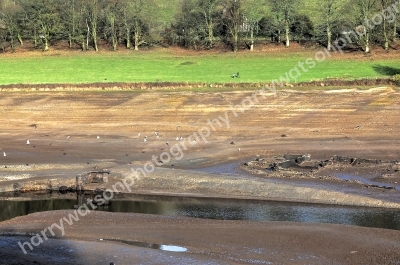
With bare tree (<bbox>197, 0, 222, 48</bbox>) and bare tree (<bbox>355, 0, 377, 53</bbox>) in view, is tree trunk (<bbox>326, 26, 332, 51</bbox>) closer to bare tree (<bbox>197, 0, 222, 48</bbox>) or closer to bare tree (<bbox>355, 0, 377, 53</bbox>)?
bare tree (<bbox>355, 0, 377, 53</bbox>)

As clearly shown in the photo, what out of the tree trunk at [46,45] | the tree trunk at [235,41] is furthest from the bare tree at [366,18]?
the tree trunk at [46,45]

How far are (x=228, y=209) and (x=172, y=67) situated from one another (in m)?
34.2

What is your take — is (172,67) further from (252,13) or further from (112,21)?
(252,13)

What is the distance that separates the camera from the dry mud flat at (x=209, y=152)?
1802cm

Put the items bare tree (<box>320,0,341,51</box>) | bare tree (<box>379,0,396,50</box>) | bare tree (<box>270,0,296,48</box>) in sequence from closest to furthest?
bare tree (<box>379,0,396,50</box>), bare tree (<box>320,0,341,51</box>), bare tree (<box>270,0,296,48</box>)

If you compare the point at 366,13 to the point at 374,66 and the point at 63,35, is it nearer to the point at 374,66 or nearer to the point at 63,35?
the point at 374,66

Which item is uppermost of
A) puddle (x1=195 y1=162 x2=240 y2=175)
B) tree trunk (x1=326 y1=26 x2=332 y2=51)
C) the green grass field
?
tree trunk (x1=326 y1=26 x2=332 y2=51)

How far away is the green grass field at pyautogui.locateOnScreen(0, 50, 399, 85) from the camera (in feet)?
162

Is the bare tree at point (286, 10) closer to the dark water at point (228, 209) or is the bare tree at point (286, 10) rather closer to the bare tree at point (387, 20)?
the bare tree at point (387, 20)

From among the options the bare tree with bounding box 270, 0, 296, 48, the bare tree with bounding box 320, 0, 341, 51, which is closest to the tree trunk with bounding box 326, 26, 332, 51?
the bare tree with bounding box 320, 0, 341, 51

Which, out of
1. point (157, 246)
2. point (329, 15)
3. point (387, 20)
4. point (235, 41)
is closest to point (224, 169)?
point (157, 246)

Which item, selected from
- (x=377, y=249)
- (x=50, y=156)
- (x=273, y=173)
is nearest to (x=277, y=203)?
(x=273, y=173)

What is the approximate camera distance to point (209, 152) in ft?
104

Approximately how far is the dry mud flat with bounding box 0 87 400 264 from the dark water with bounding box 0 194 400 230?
71cm
